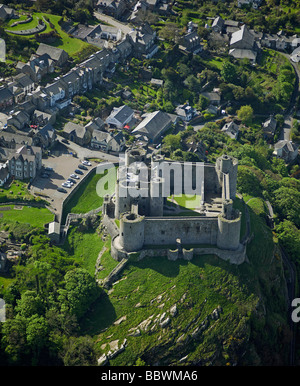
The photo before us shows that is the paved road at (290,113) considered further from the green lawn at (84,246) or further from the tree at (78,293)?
the tree at (78,293)

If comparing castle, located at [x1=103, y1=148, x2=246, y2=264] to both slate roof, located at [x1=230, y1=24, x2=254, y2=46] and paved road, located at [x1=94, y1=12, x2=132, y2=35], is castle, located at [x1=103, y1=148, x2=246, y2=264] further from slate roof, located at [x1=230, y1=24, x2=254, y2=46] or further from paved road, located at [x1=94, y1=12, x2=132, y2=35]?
slate roof, located at [x1=230, y1=24, x2=254, y2=46]

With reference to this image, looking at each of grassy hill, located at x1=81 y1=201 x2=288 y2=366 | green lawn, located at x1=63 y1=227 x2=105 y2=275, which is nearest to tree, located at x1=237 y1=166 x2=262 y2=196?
grassy hill, located at x1=81 y1=201 x2=288 y2=366

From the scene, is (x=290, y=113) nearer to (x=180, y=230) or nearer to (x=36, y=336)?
(x=180, y=230)

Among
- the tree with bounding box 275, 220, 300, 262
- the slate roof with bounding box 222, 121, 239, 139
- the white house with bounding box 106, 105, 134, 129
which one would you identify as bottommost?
the slate roof with bounding box 222, 121, 239, 139

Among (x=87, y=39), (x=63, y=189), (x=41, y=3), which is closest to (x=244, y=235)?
(x=63, y=189)

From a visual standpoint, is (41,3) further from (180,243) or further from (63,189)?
(180,243)

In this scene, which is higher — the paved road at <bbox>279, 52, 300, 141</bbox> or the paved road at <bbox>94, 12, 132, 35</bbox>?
the paved road at <bbox>94, 12, 132, 35</bbox>

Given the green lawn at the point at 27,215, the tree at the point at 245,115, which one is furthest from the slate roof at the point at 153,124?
the green lawn at the point at 27,215
